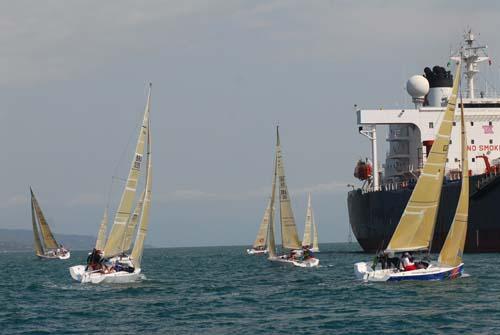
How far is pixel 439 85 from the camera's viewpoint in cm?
8538

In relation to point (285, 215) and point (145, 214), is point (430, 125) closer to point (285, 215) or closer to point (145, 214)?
point (285, 215)

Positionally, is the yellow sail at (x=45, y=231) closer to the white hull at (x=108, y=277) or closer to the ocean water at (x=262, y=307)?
the ocean water at (x=262, y=307)

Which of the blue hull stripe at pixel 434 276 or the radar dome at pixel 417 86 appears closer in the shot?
the blue hull stripe at pixel 434 276

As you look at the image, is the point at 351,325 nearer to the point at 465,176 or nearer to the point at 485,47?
the point at 465,176

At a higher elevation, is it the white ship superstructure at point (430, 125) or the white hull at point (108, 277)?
the white ship superstructure at point (430, 125)

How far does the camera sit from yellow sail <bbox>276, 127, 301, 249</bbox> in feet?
208

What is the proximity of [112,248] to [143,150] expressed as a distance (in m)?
5.28

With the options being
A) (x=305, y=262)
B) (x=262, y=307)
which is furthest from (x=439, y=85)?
(x=262, y=307)

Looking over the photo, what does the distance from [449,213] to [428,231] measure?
28845 mm

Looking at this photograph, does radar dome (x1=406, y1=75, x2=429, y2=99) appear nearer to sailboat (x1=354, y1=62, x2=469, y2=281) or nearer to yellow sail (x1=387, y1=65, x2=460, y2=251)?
sailboat (x1=354, y1=62, x2=469, y2=281)

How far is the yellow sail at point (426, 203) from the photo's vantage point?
40.2 m

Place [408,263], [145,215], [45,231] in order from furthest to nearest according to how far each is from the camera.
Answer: [45,231] < [145,215] < [408,263]

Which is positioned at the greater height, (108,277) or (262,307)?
(108,277)

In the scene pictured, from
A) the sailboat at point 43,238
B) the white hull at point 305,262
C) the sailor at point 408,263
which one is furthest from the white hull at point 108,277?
the sailboat at point 43,238
